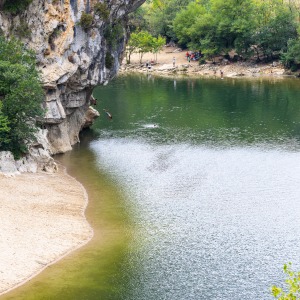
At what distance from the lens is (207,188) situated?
5688cm

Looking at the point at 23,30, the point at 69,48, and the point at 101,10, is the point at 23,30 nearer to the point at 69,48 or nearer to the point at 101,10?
the point at 69,48

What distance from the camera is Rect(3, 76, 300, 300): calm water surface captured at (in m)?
38.8

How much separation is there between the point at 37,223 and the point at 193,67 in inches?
4287

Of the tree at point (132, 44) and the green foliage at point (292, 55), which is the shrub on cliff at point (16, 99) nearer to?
the green foliage at point (292, 55)

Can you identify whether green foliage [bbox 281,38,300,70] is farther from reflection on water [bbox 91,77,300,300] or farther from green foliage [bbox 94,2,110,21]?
green foliage [bbox 94,2,110,21]

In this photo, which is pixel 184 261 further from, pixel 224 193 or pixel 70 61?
pixel 70 61

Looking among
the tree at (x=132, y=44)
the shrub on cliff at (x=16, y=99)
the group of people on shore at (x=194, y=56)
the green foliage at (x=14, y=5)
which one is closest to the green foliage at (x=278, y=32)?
the group of people on shore at (x=194, y=56)

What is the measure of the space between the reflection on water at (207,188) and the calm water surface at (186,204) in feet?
0.33

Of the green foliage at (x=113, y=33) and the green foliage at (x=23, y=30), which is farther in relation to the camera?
the green foliage at (x=113, y=33)

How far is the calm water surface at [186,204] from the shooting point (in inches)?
1529

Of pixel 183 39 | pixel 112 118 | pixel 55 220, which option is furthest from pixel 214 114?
pixel 183 39

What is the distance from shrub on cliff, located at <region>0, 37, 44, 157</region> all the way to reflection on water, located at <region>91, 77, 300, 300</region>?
384 inches

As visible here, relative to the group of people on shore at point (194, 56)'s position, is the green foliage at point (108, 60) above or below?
above

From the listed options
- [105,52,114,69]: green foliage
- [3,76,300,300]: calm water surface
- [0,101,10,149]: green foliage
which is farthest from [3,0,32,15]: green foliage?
[3,76,300,300]: calm water surface
